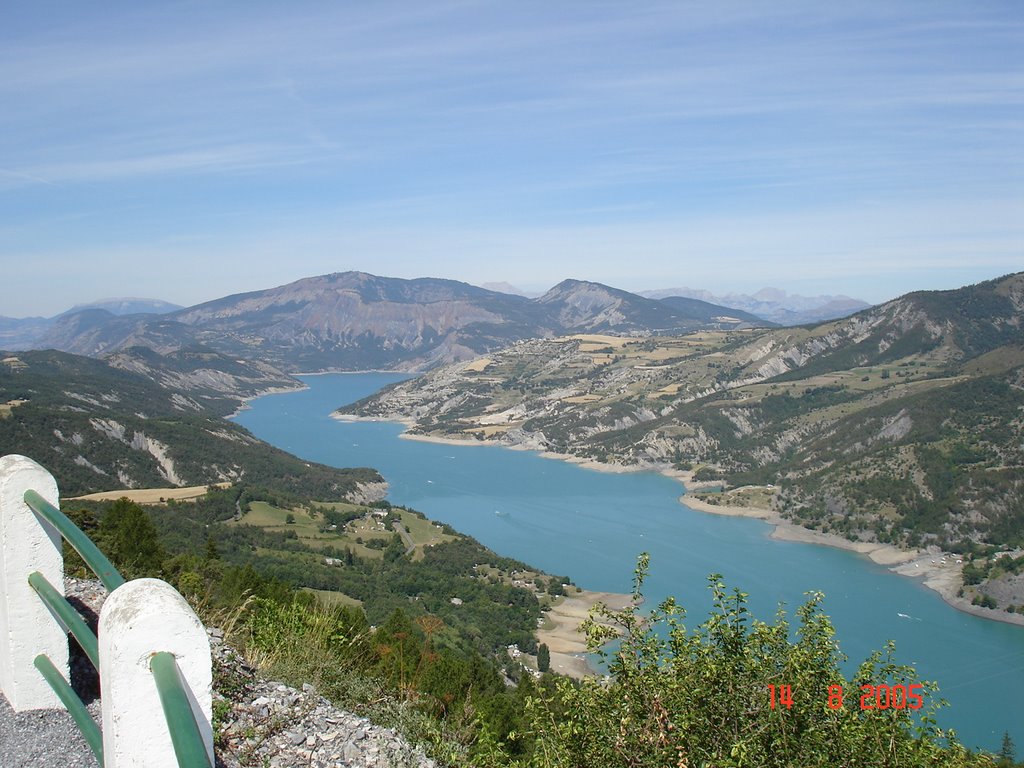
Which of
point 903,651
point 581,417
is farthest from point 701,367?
point 903,651

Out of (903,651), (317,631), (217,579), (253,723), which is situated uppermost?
(253,723)

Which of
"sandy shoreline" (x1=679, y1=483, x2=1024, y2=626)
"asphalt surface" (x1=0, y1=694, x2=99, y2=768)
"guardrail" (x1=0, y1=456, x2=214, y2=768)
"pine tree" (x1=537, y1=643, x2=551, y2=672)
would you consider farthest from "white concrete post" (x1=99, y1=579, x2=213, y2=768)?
"sandy shoreline" (x1=679, y1=483, x2=1024, y2=626)

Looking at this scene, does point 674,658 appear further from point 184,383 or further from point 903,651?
point 184,383

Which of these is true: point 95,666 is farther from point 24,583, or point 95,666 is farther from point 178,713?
point 24,583

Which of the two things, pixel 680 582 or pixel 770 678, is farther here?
pixel 680 582

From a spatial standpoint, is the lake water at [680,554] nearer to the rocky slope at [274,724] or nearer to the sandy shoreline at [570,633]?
the sandy shoreline at [570,633]

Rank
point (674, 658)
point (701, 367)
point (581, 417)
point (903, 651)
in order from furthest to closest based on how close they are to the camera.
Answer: point (701, 367) → point (581, 417) → point (903, 651) → point (674, 658)

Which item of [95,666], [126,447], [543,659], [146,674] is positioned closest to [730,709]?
[95,666]
